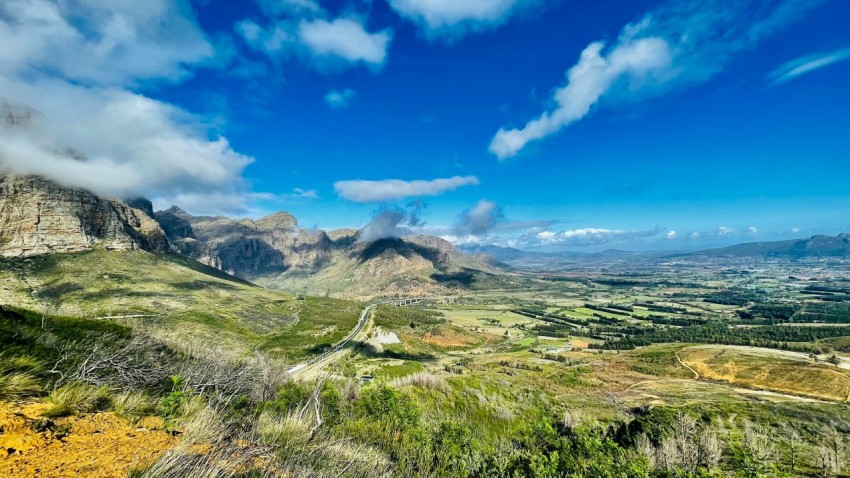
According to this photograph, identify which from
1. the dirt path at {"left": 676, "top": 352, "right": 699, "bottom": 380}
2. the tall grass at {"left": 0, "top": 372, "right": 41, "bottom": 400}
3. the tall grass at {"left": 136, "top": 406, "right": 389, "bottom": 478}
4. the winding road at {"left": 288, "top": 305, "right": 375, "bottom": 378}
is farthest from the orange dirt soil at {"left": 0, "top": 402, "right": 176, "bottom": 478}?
the dirt path at {"left": 676, "top": 352, "right": 699, "bottom": 380}

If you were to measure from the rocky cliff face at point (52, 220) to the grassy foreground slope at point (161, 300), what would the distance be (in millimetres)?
8305

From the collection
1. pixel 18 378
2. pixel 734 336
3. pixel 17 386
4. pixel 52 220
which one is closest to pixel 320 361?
pixel 18 378

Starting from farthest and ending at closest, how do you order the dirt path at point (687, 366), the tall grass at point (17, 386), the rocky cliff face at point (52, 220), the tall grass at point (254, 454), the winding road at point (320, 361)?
the rocky cliff face at point (52, 220) → the dirt path at point (687, 366) → the winding road at point (320, 361) → the tall grass at point (17, 386) → the tall grass at point (254, 454)

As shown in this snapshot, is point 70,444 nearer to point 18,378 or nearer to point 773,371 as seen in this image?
point 18,378

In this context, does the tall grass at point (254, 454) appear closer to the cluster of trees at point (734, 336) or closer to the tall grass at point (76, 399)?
the tall grass at point (76, 399)

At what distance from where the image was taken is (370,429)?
1479cm

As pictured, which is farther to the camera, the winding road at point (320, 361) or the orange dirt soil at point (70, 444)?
the winding road at point (320, 361)

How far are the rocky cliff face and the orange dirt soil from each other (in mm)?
184731

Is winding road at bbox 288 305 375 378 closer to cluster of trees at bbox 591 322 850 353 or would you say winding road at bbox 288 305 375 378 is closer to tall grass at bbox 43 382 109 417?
tall grass at bbox 43 382 109 417

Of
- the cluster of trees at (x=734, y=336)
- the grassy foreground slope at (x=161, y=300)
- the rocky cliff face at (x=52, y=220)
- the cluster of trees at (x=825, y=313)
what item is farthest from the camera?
the cluster of trees at (x=825, y=313)

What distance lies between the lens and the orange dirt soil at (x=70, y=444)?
14.1ft

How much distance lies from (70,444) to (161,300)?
141827 mm

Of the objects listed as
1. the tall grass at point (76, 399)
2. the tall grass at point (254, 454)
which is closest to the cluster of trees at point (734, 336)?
the tall grass at point (254, 454)

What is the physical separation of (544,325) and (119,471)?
189693 mm
